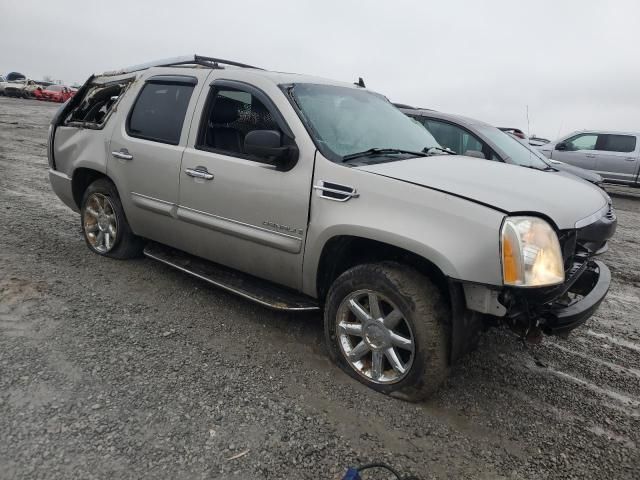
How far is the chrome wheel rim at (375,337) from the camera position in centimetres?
269

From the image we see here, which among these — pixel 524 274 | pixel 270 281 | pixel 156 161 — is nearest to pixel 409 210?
pixel 524 274

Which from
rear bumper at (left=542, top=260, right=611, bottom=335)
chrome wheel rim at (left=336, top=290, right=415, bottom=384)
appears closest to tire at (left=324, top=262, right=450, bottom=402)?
chrome wheel rim at (left=336, top=290, right=415, bottom=384)

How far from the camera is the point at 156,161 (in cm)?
378

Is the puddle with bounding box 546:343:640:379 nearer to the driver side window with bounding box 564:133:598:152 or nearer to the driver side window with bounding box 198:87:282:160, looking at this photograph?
the driver side window with bounding box 198:87:282:160

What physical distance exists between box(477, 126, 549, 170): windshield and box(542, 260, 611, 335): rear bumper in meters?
3.70

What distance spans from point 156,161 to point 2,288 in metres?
1.56

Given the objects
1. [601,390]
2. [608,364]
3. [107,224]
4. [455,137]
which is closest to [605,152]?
[455,137]

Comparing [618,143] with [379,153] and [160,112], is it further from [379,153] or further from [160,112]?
[160,112]

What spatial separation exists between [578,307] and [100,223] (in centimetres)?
404

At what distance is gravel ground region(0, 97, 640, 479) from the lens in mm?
2230

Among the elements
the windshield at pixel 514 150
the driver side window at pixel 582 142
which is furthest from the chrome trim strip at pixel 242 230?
the driver side window at pixel 582 142

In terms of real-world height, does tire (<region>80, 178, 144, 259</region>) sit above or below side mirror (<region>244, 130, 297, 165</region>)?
below

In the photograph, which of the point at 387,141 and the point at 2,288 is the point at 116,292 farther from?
the point at 387,141

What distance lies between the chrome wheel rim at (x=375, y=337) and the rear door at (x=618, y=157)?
12426 millimetres
